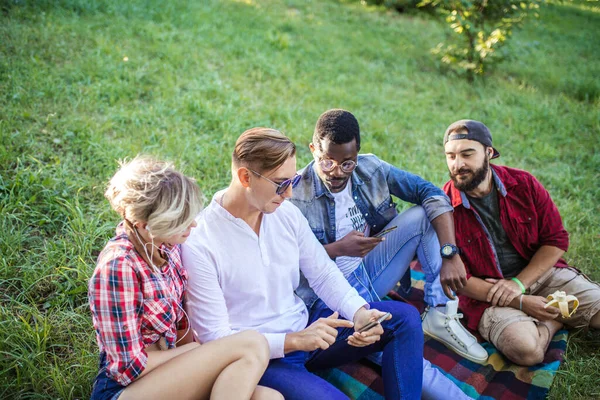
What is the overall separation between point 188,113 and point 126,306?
12.4ft

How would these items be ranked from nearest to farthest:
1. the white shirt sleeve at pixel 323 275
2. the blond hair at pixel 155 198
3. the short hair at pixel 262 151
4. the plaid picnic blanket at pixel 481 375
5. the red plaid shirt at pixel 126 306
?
the red plaid shirt at pixel 126 306 → the blond hair at pixel 155 198 → the short hair at pixel 262 151 → the white shirt sleeve at pixel 323 275 → the plaid picnic blanket at pixel 481 375

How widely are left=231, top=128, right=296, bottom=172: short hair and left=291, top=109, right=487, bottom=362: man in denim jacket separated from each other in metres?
0.63

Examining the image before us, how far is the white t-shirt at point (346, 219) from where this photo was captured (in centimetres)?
326

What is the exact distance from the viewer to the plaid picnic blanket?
2941 millimetres

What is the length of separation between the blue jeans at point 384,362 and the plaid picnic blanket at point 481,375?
290 mm

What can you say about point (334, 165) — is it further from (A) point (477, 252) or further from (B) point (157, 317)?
(B) point (157, 317)

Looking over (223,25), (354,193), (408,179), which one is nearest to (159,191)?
(354,193)

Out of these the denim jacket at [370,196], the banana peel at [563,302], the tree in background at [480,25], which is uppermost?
the tree in background at [480,25]

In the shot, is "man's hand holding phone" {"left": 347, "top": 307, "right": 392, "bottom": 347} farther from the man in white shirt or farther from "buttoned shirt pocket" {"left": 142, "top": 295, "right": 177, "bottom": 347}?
"buttoned shirt pocket" {"left": 142, "top": 295, "right": 177, "bottom": 347}

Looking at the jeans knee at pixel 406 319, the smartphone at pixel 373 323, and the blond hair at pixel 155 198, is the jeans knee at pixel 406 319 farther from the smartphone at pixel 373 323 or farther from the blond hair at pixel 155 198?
the blond hair at pixel 155 198

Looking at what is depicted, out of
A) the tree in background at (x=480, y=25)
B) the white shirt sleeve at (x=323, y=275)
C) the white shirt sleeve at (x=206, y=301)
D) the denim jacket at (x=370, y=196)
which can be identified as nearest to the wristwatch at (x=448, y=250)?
the denim jacket at (x=370, y=196)

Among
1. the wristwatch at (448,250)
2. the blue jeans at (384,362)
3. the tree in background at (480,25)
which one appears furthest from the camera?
the tree in background at (480,25)

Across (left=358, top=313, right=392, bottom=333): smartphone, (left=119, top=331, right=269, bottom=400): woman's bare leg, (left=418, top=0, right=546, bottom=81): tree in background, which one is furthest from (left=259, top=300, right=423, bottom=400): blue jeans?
(left=418, top=0, right=546, bottom=81): tree in background

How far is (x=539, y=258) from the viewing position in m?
3.42
